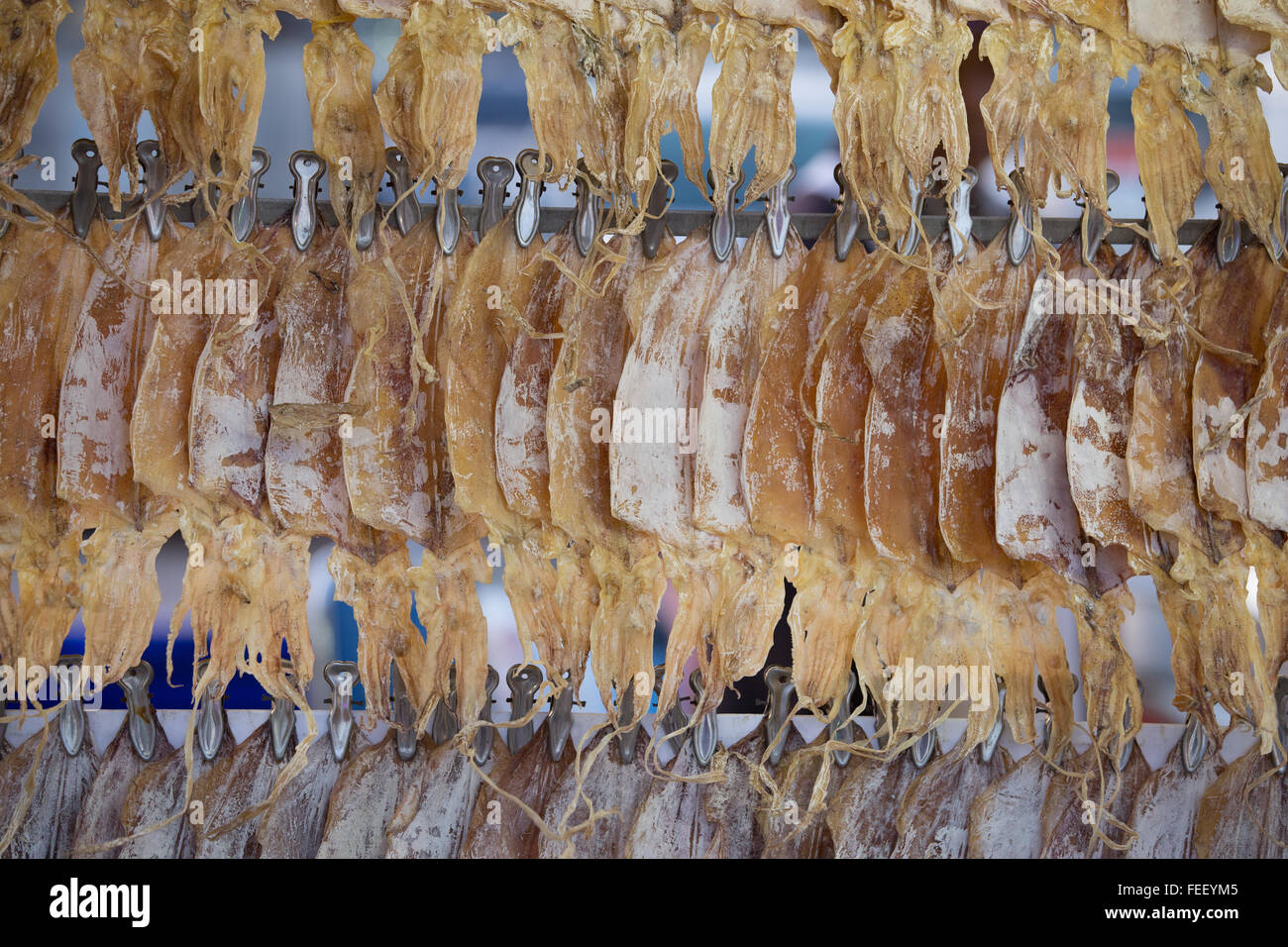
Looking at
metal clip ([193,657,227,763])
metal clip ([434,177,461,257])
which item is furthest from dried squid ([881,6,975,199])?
metal clip ([193,657,227,763])

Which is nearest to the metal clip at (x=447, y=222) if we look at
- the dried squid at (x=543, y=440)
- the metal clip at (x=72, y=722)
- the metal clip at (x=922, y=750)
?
the dried squid at (x=543, y=440)

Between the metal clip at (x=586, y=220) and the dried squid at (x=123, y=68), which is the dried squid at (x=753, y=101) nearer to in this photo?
the metal clip at (x=586, y=220)

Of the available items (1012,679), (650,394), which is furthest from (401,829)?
(1012,679)

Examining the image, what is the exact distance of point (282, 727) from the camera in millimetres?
1442

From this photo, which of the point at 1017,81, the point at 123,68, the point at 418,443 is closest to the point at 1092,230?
the point at 1017,81

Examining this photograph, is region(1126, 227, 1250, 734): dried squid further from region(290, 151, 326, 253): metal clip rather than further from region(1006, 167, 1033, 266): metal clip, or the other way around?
region(290, 151, 326, 253): metal clip

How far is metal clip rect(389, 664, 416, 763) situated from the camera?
1411mm

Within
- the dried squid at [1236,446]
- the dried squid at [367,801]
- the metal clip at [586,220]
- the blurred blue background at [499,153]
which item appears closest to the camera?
the dried squid at [1236,446]

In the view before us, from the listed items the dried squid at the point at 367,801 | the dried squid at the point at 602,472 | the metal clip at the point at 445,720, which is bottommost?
the dried squid at the point at 367,801

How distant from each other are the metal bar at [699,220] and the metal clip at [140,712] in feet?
2.07

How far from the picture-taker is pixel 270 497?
4.15 feet

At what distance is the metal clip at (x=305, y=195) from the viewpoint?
1.30 m

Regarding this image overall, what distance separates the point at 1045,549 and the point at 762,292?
47cm

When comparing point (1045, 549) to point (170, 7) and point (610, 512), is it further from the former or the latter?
point (170, 7)
